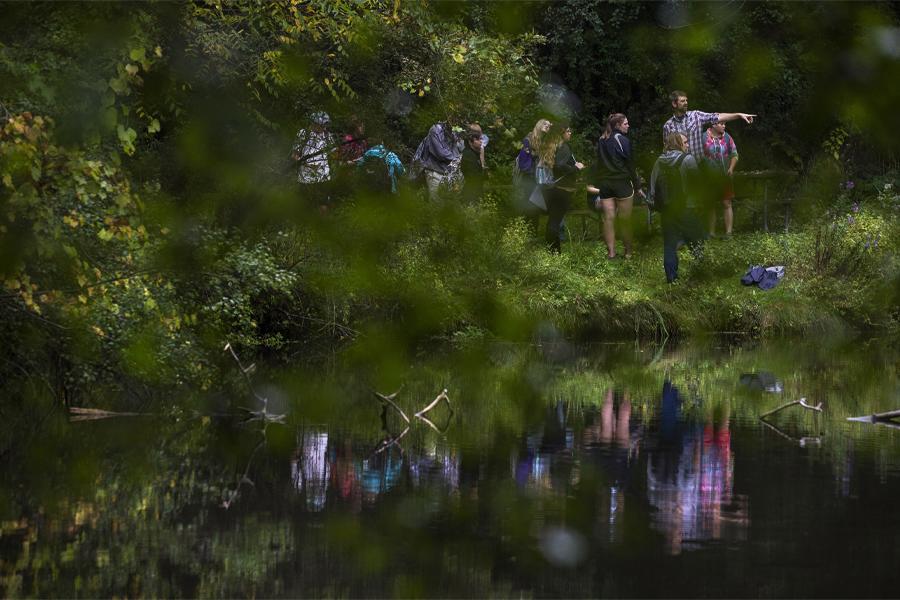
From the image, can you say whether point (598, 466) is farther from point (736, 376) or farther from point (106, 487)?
point (736, 376)

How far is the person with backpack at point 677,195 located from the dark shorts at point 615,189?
0.05 m

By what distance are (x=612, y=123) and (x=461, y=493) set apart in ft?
21.3

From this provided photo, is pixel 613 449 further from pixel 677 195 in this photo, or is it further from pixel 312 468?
pixel 677 195

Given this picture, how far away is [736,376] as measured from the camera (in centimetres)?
1694

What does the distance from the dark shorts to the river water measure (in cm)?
51

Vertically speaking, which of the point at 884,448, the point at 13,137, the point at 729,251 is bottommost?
the point at 729,251

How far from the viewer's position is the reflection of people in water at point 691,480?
7.76 meters

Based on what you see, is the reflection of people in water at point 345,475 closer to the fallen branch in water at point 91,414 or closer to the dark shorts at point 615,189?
the fallen branch in water at point 91,414

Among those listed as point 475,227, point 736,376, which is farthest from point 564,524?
point 736,376

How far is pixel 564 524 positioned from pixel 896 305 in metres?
5.88

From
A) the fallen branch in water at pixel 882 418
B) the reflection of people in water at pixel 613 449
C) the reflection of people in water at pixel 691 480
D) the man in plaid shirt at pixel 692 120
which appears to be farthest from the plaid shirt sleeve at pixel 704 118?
the fallen branch in water at pixel 882 418

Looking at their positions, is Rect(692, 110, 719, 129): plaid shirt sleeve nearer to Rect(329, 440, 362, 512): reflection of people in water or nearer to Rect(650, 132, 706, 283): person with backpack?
Rect(650, 132, 706, 283): person with backpack

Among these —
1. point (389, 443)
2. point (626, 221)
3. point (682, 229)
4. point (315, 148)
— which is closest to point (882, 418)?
point (389, 443)

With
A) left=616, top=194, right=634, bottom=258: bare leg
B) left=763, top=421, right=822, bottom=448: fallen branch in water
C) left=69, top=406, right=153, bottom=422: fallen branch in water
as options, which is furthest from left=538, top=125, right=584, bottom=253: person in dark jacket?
left=69, top=406, right=153, bottom=422: fallen branch in water
